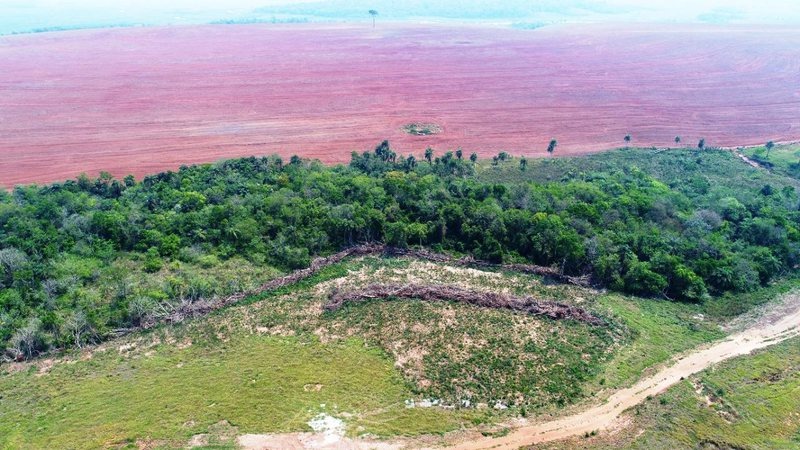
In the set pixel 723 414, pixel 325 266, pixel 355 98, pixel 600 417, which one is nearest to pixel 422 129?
pixel 355 98

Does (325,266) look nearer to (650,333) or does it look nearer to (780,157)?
(650,333)

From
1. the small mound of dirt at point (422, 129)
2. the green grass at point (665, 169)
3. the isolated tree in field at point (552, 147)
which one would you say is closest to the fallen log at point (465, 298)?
the green grass at point (665, 169)

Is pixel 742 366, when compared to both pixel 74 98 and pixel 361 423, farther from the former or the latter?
pixel 74 98

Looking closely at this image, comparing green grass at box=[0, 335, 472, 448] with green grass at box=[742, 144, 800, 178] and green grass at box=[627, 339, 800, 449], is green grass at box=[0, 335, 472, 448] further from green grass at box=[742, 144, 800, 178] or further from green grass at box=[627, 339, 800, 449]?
green grass at box=[742, 144, 800, 178]

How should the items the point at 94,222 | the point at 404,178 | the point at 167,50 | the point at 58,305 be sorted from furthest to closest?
the point at 167,50
the point at 404,178
the point at 94,222
the point at 58,305

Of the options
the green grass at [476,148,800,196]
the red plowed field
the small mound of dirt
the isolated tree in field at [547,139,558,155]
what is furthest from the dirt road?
the small mound of dirt

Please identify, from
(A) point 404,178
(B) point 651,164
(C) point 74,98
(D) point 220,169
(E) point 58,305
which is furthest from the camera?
(C) point 74,98

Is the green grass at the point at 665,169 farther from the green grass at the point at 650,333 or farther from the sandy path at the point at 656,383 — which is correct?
the green grass at the point at 650,333

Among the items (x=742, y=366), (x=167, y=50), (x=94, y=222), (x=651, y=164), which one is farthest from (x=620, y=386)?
(x=167, y=50)
